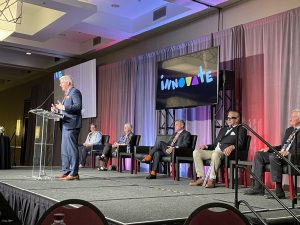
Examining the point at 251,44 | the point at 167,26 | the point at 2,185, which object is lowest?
the point at 2,185

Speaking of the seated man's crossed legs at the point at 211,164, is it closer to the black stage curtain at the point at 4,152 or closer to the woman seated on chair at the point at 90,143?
the black stage curtain at the point at 4,152

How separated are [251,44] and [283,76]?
0.85 meters

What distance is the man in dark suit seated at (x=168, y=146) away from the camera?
5.82 m

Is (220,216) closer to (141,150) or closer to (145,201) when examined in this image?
(145,201)

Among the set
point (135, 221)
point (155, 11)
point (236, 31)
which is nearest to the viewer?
point (135, 221)

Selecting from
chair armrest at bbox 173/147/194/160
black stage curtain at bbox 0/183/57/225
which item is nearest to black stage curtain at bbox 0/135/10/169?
black stage curtain at bbox 0/183/57/225

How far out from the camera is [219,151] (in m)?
4.78

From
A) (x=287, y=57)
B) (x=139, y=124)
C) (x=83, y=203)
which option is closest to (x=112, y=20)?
(x=139, y=124)

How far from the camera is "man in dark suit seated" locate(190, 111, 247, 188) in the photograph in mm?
4719

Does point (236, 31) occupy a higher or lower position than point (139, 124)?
higher

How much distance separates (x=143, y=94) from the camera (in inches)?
324

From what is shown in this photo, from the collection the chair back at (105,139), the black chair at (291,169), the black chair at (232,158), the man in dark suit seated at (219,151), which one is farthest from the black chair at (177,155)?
the chair back at (105,139)

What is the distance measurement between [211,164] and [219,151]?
0.64 feet

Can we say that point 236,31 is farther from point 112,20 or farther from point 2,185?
point 2,185
